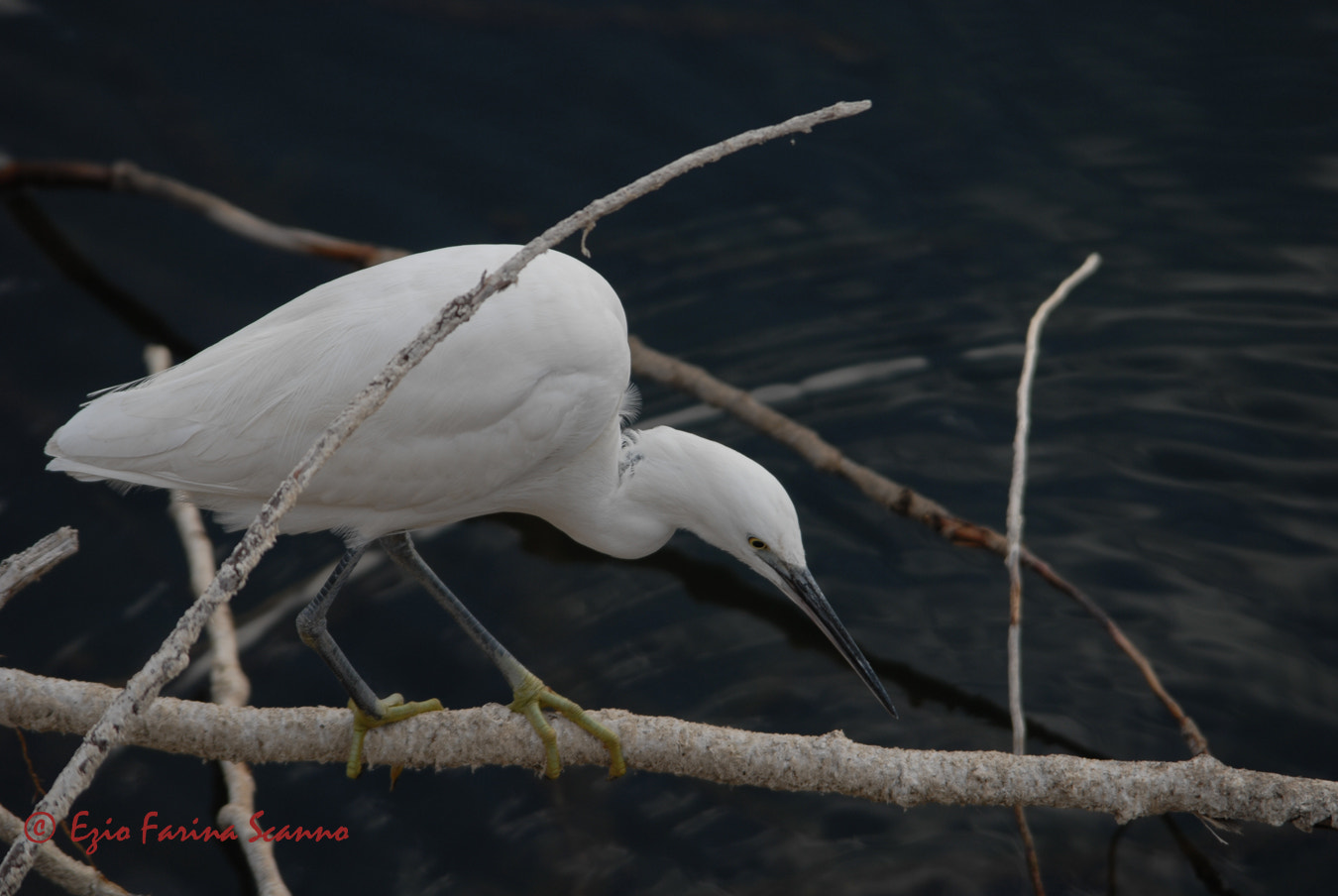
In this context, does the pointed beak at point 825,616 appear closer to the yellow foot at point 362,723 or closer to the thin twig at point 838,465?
the thin twig at point 838,465

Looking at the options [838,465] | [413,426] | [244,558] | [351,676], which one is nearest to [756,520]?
[413,426]

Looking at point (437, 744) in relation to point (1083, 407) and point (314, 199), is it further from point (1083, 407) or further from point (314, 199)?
point (314, 199)

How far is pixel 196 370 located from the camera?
3221mm

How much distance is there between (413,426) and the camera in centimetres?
313

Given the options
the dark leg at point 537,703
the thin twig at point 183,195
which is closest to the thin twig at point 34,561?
the dark leg at point 537,703

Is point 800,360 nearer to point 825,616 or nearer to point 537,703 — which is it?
point 825,616

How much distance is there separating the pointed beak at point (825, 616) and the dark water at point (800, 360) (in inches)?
32.9

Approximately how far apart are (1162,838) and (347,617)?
3.18 metres

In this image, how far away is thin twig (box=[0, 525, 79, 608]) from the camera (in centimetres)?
262

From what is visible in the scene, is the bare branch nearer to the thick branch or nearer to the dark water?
the thick branch

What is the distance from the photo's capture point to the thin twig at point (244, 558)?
1.82m

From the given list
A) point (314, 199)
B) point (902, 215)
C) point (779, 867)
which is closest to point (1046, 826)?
point (779, 867)

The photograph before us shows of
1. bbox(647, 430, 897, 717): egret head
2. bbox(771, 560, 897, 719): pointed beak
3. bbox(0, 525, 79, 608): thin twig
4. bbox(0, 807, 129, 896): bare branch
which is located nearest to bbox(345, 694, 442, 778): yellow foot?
bbox(0, 807, 129, 896): bare branch

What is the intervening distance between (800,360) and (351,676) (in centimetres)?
303
